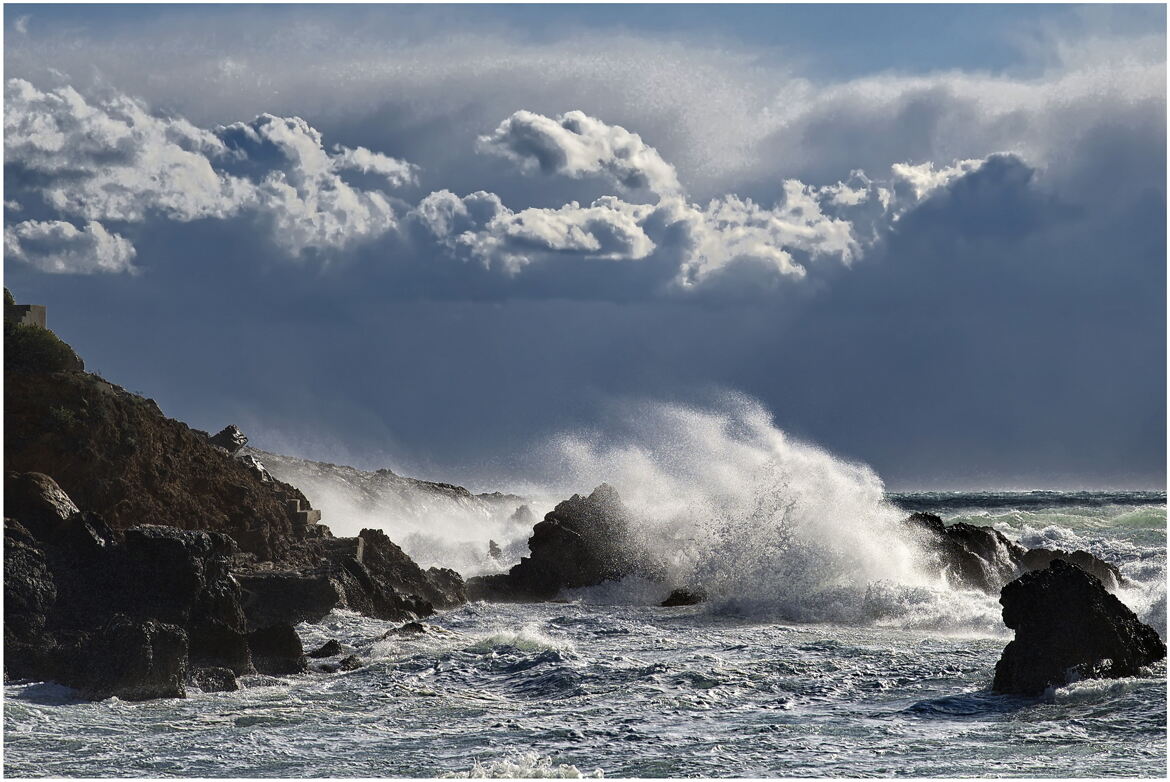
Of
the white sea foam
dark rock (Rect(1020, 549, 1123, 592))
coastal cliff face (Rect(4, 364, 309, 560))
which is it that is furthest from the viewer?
dark rock (Rect(1020, 549, 1123, 592))

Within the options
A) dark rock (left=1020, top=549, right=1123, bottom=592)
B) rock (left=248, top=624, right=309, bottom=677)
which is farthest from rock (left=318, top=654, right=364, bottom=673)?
dark rock (left=1020, top=549, right=1123, bottom=592)

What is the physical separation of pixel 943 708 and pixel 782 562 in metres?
12.7

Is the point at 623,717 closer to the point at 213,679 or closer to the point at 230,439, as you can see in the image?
the point at 213,679

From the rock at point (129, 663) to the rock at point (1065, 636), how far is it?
11.0 meters

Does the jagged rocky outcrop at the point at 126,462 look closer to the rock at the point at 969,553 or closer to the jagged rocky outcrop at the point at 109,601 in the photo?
the jagged rocky outcrop at the point at 109,601

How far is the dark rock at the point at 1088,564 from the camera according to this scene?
88.3 feet

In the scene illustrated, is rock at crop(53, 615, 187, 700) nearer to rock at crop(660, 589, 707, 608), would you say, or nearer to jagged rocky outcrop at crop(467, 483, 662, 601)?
jagged rocky outcrop at crop(467, 483, 662, 601)

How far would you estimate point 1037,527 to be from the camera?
50.4 m

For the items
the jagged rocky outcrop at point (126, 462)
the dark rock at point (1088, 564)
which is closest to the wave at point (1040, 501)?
the dark rock at point (1088, 564)

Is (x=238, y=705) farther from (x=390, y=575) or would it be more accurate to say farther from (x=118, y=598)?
(x=390, y=575)

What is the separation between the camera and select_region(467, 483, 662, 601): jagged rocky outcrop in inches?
1112

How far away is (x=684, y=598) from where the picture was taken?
2634cm

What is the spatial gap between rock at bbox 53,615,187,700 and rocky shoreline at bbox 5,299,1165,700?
0.08 ft

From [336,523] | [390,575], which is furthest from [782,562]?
[336,523]
